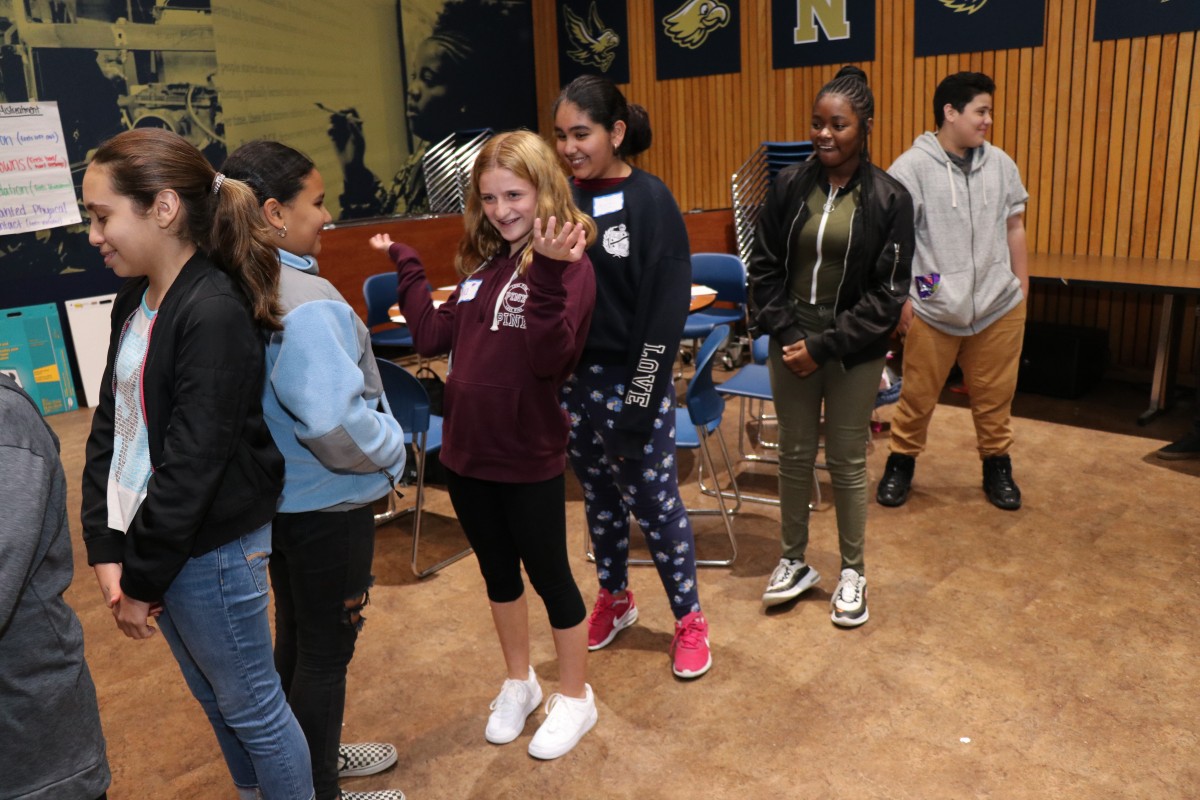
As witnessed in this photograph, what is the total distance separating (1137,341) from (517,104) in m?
5.62

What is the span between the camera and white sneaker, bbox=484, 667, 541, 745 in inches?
103

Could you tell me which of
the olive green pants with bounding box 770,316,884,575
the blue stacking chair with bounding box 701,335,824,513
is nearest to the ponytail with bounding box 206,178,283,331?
the olive green pants with bounding box 770,316,884,575

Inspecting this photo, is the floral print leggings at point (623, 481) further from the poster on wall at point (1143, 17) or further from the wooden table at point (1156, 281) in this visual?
the poster on wall at point (1143, 17)

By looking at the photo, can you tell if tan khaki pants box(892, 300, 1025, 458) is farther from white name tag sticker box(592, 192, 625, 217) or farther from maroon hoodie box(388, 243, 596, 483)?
maroon hoodie box(388, 243, 596, 483)

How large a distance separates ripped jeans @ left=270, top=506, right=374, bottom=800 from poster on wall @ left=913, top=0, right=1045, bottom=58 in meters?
5.78

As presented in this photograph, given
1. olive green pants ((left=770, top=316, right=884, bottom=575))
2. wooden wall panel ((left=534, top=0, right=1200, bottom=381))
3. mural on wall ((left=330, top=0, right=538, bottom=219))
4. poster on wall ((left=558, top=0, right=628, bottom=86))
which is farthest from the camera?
poster on wall ((left=558, top=0, right=628, bottom=86))

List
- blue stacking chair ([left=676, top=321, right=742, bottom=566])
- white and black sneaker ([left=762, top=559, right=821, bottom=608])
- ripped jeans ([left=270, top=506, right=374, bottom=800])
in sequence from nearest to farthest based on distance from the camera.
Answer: ripped jeans ([left=270, top=506, right=374, bottom=800]) < white and black sneaker ([left=762, top=559, right=821, bottom=608]) < blue stacking chair ([left=676, top=321, right=742, bottom=566])

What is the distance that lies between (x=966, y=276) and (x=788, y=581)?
150 cm

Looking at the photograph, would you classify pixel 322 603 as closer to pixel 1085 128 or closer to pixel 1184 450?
pixel 1184 450

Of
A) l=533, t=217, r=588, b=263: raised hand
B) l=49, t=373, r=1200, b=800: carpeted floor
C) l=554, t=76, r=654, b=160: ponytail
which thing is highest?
l=554, t=76, r=654, b=160: ponytail

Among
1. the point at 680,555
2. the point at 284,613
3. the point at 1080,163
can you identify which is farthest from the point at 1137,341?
the point at 284,613

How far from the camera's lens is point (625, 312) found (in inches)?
102

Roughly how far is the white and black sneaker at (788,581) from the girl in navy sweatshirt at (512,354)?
993 mm

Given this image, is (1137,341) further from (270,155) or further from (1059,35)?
(270,155)
